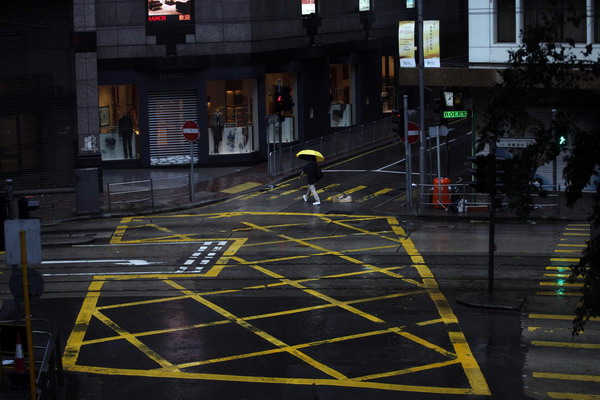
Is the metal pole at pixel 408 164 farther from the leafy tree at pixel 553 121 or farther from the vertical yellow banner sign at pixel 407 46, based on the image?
the leafy tree at pixel 553 121

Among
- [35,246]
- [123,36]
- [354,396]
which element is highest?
[123,36]

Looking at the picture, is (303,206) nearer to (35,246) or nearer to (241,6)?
(241,6)

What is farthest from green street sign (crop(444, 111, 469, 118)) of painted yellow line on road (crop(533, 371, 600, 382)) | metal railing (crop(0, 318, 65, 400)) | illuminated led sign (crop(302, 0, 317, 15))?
metal railing (crop(0, 318, 65, 400))

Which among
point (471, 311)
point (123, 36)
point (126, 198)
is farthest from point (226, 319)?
point (123, 36)

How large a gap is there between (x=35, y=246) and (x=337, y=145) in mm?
31192

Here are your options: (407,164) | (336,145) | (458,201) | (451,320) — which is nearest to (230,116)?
(336,145)

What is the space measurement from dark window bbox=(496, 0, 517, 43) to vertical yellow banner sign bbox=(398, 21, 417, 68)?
298 cm

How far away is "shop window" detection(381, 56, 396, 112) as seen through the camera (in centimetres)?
5666

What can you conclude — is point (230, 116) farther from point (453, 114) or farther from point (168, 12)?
point (453, 114)

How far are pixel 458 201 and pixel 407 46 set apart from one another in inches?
237

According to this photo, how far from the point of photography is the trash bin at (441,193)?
31.4 m

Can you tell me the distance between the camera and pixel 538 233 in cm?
2744

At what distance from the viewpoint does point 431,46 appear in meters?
32.8

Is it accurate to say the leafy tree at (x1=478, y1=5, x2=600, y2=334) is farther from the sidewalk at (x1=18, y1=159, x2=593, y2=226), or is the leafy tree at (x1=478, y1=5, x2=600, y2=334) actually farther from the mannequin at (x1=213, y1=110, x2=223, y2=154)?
the mannequin at (x1=213, y1=110, x2=223, y2=154)
